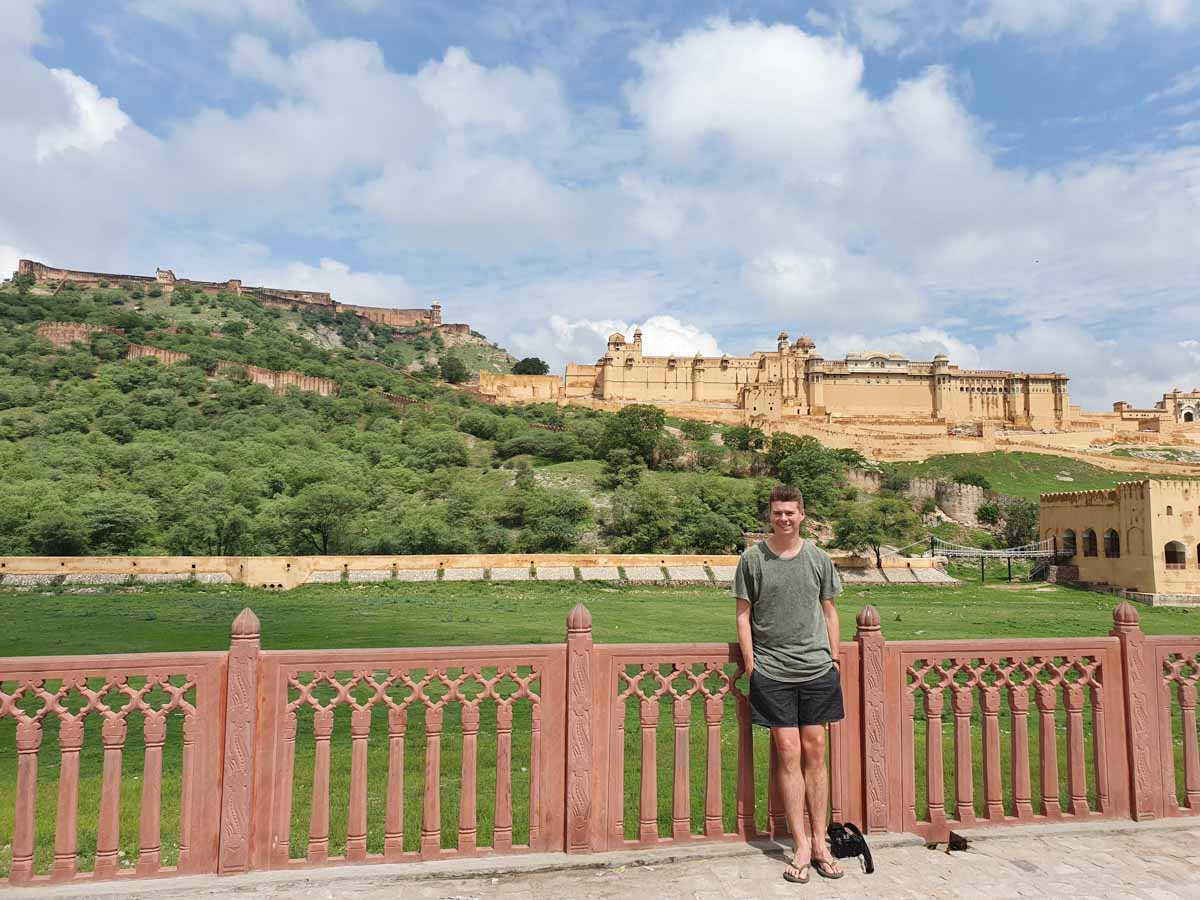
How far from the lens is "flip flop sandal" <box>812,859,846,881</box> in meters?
4.54

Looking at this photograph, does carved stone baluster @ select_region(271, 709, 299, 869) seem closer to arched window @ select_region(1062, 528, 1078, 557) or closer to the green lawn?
arched window @ select_region(1062, 528, 1078, 557)

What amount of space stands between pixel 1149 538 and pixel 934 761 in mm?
30998

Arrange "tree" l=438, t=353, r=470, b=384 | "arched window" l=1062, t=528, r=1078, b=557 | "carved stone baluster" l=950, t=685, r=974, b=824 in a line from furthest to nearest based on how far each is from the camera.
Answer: "tree" l=438, t=353, r=470, b=384 → "arched window" l=1062, t=528, r=1078, b=557 → "carved stone baluster" l=950, t=685, r=974, b=824

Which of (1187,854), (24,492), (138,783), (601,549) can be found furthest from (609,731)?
(24,492)

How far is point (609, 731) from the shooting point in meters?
4.98

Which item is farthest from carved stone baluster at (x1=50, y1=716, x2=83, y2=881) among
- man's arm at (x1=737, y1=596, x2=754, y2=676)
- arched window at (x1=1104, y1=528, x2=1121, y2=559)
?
arched window at (x1=1104, y1=528, x2=1121, y2=559)

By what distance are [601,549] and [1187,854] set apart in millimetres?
34525

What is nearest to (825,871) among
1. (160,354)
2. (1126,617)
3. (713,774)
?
(713,774)

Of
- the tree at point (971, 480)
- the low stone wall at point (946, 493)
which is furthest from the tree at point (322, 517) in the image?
the tree at point (971, 480)

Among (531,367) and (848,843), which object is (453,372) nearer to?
(531,367)

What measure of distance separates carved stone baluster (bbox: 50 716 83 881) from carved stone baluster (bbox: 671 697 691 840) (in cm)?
357

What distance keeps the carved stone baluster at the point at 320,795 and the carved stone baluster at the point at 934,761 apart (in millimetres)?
4004

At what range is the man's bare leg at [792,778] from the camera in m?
4.67

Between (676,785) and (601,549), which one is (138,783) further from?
(601,549)
